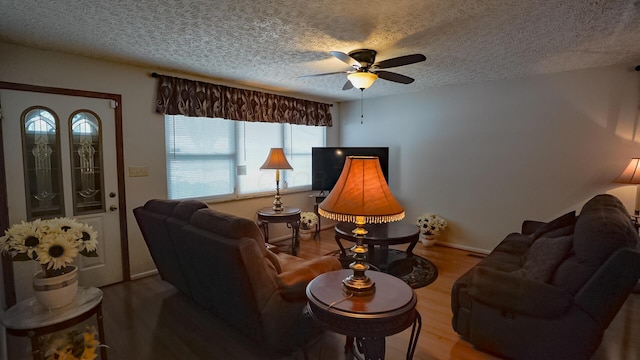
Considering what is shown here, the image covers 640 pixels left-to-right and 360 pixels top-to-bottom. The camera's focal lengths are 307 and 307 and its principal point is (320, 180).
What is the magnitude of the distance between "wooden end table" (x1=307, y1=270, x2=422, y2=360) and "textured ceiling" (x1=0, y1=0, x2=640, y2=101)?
5.93ft

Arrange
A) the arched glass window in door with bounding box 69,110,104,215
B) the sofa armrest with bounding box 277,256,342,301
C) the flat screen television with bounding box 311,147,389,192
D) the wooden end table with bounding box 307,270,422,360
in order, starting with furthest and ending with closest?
the flat screen television with bounding box 311,147,389,192 < the arched glass window in door with bounding box 69,110,104,215 < the sofa armrest with bounding box 277,256,342,301 < the wooden end table with bounding box 307,270,422,360

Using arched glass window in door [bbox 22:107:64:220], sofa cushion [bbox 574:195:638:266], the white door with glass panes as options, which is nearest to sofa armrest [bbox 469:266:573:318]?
sofa cushion [bbox 574:195:638:266]

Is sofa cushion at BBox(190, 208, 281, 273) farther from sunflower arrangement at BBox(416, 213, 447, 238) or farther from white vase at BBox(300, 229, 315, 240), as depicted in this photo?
sunflower arrangement at BBox(416, 213, 447, 238)

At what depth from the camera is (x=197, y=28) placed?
241 cm

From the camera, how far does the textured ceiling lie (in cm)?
206

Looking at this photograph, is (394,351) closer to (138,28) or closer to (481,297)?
(481,297)

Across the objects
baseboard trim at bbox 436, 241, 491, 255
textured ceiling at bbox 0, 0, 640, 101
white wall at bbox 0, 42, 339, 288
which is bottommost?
baseboard trim at bbox 436, 241, 491, 255

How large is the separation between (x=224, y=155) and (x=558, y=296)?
3.86 metres

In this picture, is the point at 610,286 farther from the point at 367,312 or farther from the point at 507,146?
the point at 507,146

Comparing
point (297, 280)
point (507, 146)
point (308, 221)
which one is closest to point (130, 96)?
point (297, 280)

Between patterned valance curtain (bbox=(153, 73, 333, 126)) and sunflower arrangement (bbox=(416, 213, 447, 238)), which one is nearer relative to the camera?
patterned valance curtain (bbox=(153, 73, 333, 126))

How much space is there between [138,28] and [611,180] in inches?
196

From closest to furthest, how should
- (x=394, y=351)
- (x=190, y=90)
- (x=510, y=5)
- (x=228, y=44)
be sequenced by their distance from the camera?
(x=510, y=5) < (x=394, y=351) < (x=228, y=44) < (x=190, y=90)

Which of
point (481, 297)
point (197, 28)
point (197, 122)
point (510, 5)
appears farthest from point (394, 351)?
point (197, 122)
